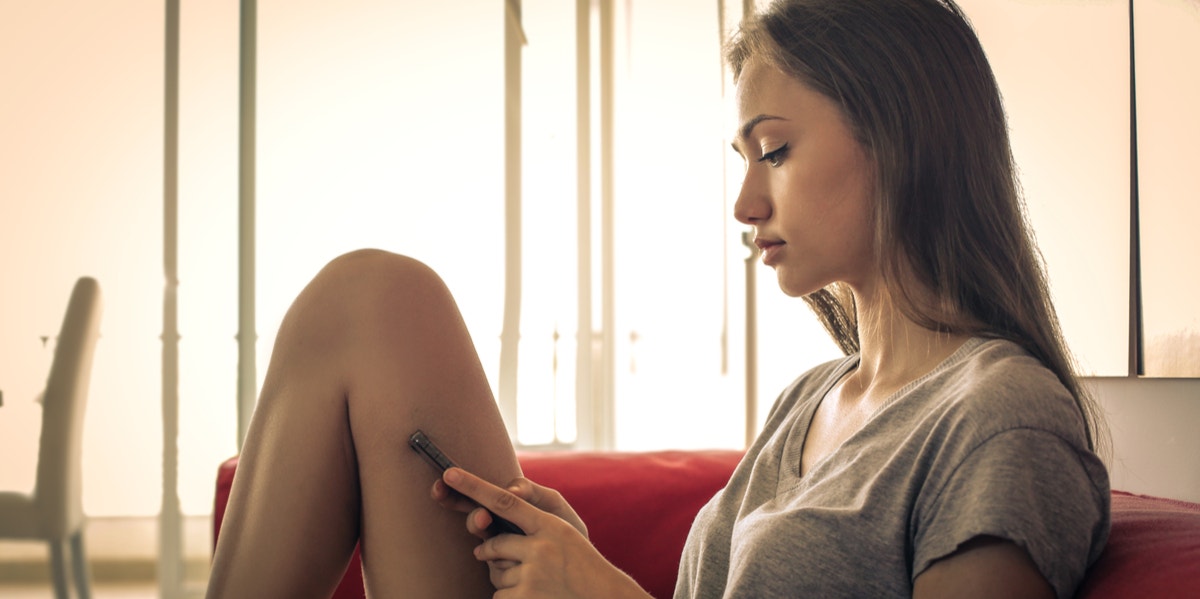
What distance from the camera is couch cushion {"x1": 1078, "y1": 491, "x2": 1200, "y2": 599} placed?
551 mm

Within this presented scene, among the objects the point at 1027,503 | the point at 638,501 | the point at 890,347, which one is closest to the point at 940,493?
the point at 1027,503

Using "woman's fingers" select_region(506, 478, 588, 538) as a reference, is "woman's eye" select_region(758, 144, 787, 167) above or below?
above

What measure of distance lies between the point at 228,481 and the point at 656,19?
2.68 m

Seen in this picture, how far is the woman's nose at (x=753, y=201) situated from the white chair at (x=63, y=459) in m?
1.93

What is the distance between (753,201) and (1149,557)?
0.44 meters

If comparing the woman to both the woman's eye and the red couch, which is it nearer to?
→ the woman's eye

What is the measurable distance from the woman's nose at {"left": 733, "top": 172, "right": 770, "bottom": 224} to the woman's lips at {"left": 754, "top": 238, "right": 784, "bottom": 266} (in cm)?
2

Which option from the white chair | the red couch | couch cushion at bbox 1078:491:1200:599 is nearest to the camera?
couch cushion at bbox 1078:491:1200:599

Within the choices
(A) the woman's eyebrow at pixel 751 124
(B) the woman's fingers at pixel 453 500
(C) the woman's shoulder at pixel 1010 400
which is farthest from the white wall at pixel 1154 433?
(B) the woman's fingers at pixel 453 500

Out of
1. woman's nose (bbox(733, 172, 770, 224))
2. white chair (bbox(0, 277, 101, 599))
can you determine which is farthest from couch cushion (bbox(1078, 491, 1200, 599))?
white chair (bbox(0, 277, 101, 599))

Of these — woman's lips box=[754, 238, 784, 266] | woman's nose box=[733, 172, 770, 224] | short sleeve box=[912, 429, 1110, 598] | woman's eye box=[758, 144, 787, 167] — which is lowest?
short sleeve box=[912, 429, 1110, 598]

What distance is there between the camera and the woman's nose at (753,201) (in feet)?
2.81

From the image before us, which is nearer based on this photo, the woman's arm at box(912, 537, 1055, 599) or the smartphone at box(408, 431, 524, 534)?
the woman's arm at box(912, 537, 1055, 599)

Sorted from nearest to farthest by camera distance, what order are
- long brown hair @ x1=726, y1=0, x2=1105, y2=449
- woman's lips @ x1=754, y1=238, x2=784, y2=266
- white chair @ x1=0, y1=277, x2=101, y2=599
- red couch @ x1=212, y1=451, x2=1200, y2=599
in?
long brown hair @ x1=726, y1=0, x2=1105, y2=449 → woman's lips @ x1=754, y1=238, x2=784, y2=266 → red couch @ x1=212, y1=451, x2=1200, y2=599 → white chair @ x1=0, y1=277, x2=101, y2=599
